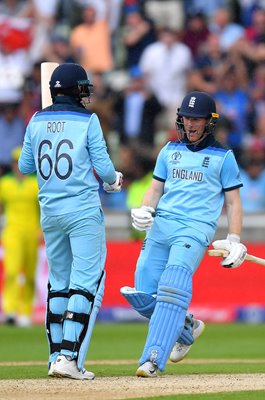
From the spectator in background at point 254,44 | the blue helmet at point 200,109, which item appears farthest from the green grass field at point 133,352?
the spectator in background at point 254,44

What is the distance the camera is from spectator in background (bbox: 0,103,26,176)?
58.5 ft

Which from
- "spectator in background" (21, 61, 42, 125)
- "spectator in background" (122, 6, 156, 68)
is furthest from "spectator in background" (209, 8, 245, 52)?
"spectator in background" (21, 61, 42, 125)

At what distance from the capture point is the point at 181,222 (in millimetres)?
8406

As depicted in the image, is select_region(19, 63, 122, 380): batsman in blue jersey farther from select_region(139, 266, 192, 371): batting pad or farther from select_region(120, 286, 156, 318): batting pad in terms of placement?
select_region(139, 266, 192, 371): batting pad

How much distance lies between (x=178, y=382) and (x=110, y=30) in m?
11.8

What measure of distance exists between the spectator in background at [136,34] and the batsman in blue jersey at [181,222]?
33.3ft

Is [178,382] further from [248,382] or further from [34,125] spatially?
[34,125]

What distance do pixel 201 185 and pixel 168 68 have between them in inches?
397

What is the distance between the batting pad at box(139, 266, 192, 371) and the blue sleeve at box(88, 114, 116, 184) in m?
0.84

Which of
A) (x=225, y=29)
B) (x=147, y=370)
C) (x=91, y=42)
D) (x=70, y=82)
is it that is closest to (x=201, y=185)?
(x=70, y=82)

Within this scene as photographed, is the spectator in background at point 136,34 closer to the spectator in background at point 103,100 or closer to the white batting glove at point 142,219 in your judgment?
the spectator in background at point 103,100

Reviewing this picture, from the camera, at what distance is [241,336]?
14125 millimetres

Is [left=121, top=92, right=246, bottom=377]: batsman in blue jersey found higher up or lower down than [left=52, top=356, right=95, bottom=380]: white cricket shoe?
higher up

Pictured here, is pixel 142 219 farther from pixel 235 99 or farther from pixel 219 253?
pixel 235 99
